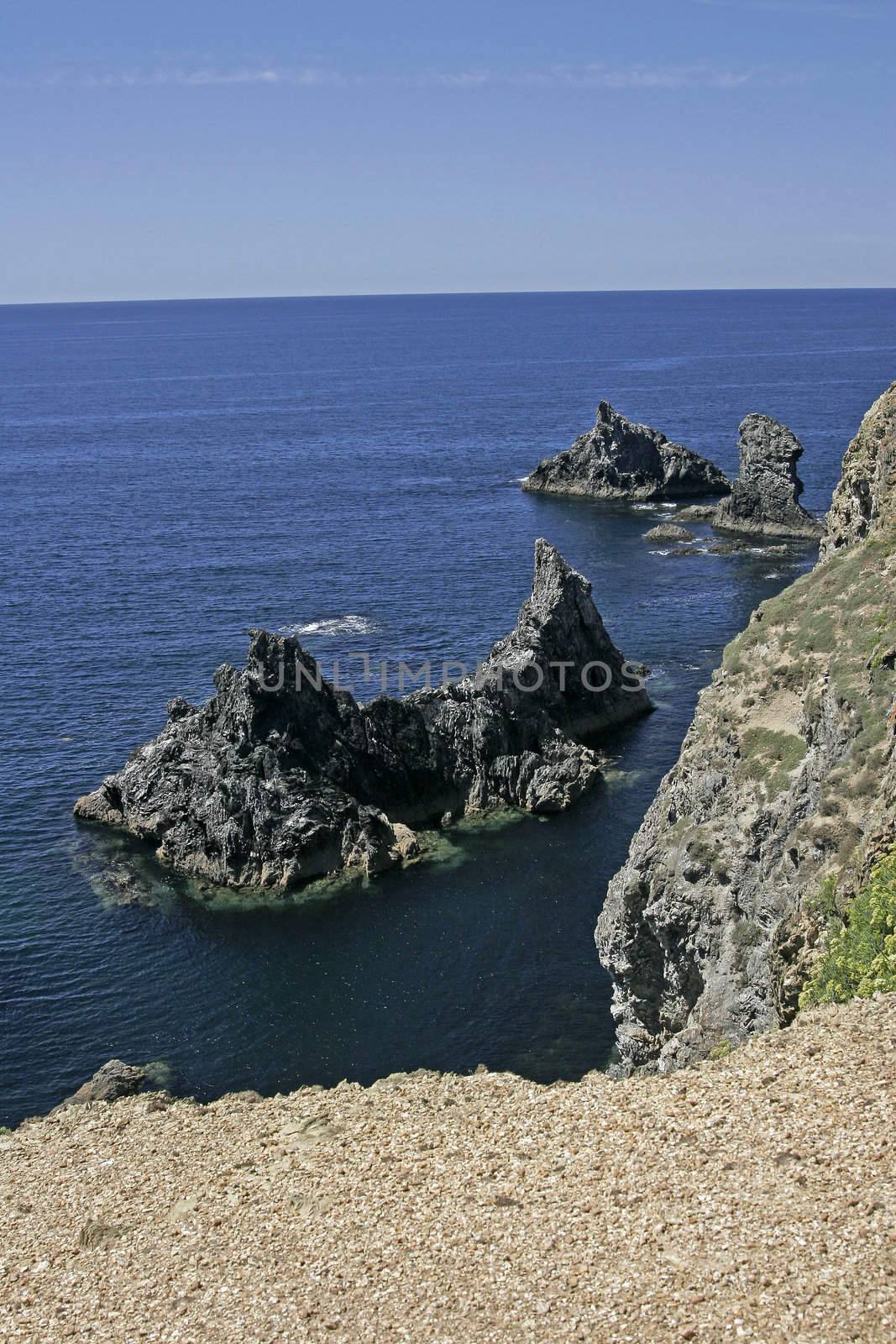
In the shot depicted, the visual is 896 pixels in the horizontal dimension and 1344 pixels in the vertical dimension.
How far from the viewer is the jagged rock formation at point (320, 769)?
6675 cm

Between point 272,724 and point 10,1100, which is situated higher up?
point 272,724

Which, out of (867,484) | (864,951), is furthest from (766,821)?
(867,484)

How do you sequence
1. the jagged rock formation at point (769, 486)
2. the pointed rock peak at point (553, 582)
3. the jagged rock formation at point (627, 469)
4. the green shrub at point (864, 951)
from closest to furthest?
1. the green shrub at point (864, 951)
2. the pointed rock peak at point (553, 582)
3. the jagged rock formation at point (769, 486)
4. the jagged rock formation at point (627, 469)

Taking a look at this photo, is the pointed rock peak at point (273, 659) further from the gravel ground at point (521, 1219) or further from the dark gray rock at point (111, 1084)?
the gravel ground at point (521, 1219)

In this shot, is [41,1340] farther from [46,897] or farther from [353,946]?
[46,897]

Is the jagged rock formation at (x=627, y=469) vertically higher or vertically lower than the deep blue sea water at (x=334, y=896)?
higher

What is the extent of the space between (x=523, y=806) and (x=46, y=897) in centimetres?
2783

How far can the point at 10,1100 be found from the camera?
48188 millimetres

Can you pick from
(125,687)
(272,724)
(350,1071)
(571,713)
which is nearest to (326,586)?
(125,687)

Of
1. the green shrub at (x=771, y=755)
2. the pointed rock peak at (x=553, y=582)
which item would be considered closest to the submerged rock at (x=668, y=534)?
the pointed rock peak at (x=553, y=582)

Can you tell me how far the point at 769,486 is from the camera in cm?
14362

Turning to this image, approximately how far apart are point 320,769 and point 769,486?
90.2 meters

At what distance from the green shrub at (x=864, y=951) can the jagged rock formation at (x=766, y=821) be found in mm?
1044

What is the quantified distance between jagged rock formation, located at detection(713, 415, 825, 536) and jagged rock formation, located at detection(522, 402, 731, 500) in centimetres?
2157
